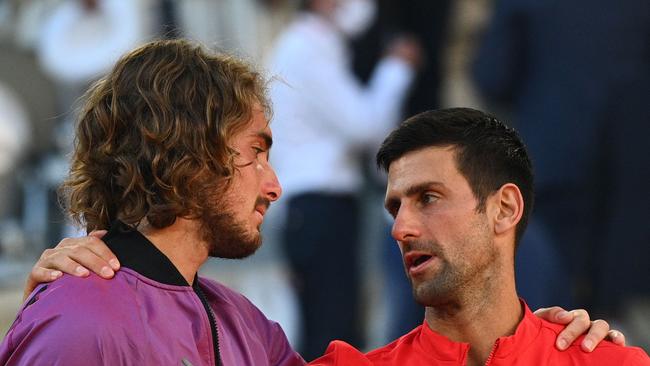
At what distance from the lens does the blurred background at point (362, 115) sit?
6.81 meters

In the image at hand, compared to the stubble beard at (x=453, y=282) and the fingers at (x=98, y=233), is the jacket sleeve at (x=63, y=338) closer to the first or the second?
the fingers at (x=98, y=233)

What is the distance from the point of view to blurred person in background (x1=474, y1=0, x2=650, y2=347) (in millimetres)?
7109

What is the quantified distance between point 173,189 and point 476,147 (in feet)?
2.55

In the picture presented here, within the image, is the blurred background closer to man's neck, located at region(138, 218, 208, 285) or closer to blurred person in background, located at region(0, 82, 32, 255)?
blurred person in background, located at region(0, 82, 32, 255)

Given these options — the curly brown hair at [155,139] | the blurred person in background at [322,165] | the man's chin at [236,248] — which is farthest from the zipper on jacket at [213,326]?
the blurred person in background at [322,165]

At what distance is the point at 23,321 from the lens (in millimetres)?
2986

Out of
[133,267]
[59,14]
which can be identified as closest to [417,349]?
[133,267]

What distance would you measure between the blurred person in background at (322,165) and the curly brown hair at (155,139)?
3278mm

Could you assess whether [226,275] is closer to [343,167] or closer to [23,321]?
[343,167]

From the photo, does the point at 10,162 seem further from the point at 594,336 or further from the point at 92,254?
the point at 594,336

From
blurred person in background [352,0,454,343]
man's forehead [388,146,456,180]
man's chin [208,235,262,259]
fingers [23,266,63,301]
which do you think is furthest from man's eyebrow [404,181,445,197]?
blurred person in background [352,0,454,343]

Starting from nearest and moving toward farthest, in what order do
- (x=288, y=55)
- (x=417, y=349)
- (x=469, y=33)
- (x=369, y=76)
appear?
(x=417, y=349) < (x=288, y=55) < (x=369, y=76) < (x=469, y=33)

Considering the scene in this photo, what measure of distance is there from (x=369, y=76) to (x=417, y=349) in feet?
14.5

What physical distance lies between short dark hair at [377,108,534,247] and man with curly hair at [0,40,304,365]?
1.20 ft
